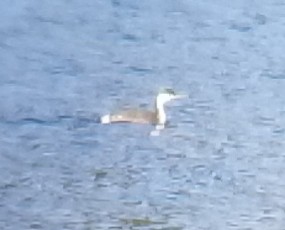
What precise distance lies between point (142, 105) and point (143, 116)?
81 millimetres

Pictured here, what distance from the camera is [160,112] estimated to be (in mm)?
2070

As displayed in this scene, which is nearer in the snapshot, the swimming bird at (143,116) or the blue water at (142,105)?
the blue water at (142,105)

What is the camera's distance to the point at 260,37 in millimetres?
2473

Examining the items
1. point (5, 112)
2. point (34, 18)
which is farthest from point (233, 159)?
point (34, 18)

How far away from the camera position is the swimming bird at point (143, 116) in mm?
2051

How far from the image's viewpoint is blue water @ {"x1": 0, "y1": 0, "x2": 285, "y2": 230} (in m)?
1.78

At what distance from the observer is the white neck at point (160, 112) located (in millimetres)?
2053

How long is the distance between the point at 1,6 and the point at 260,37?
2.17 feet

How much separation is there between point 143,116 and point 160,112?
0.03 m

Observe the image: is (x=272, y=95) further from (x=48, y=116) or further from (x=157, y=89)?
(x=48, y=116)

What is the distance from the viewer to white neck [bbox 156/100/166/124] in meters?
2.05

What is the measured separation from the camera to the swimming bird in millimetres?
2051

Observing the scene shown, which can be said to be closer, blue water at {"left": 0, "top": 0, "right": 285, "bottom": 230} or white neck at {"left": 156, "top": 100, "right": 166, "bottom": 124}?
blue water at {"left": 0, "top": 0, "right": 285, "bottom": 230}

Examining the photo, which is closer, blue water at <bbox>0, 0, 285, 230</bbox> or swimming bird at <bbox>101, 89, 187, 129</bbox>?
blue water at <bbox>0, 0, 285, 230</bbox>
